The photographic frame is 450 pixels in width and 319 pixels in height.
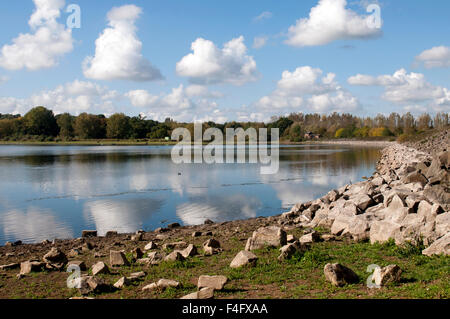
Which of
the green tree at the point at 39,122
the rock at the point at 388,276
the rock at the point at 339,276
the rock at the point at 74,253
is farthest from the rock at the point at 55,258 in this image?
the green tree at the point at 39,122

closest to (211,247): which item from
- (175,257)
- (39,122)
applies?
(175,257)

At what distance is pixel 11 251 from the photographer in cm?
1095

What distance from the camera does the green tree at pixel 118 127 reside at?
5487 inches

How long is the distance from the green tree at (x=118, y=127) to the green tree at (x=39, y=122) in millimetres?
22681

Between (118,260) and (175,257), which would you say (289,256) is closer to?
(175,257)

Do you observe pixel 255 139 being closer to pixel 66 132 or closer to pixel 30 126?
pixel 66 132

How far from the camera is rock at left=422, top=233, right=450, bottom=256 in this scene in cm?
735

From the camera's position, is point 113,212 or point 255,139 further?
point 255,139

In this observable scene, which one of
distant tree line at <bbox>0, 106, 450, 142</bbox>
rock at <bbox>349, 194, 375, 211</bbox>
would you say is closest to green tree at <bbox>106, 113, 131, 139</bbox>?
distant tree line at <bbox>0, 106, 450, 142</bbox>

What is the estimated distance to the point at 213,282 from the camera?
256 inches

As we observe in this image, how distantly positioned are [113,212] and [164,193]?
5622 millimetres

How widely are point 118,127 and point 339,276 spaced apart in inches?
5486
